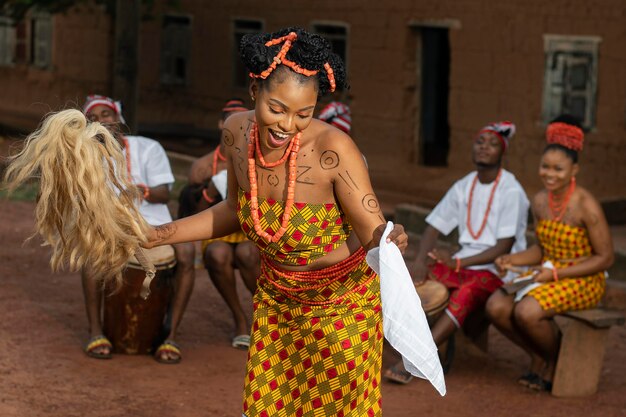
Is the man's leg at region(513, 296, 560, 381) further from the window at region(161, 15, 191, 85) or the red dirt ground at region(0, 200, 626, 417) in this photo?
the window at region(161, 15, 191, 85)

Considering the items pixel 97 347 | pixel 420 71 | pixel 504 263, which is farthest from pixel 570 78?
pixel 97 347

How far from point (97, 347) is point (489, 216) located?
8.29ft

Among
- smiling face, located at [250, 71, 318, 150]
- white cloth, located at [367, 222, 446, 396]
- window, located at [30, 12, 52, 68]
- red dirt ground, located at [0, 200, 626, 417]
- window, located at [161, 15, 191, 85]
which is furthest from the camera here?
window, located at [30, 12, 52, 68]

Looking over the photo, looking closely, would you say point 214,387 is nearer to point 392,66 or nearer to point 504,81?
point 504,81

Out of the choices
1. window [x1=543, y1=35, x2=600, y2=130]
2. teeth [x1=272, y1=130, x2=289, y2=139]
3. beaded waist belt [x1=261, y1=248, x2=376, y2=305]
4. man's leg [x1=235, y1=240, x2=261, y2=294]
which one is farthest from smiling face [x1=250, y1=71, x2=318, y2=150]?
window [x1=543, y1=35, x2=600, y2=130]

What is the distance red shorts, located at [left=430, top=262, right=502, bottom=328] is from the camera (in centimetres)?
747

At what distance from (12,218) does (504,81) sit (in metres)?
6.50

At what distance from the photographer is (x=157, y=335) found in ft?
25.7

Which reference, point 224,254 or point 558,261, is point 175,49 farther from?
point 558,261

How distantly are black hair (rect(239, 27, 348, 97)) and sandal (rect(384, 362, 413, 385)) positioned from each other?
3173 millimetres

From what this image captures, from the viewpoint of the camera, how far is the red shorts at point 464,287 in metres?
7.47

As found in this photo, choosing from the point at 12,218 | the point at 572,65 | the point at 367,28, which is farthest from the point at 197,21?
the point at 12,218

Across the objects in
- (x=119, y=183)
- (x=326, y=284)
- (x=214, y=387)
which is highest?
(x=119, y=183)

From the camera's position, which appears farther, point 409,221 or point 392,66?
point 392,66
